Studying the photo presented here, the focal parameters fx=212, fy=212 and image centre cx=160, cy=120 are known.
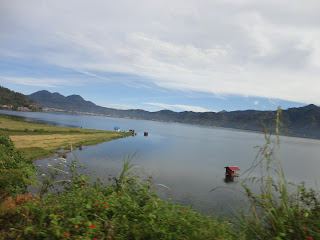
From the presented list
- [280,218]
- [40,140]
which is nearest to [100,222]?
[280,218]

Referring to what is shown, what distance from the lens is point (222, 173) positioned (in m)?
32.8

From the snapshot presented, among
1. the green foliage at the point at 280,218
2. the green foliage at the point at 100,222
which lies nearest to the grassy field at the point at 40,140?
the green foliage at the point at 100,222

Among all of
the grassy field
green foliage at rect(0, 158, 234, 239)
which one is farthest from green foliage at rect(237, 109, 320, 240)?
the grassy field

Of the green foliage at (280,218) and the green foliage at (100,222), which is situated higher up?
the green foliage at (280,218)

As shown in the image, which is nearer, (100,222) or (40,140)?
(100,222)

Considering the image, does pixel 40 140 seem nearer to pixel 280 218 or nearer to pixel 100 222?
pixel 100 222

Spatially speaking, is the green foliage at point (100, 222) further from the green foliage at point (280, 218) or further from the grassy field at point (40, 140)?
the grassy field at point (40, 140)

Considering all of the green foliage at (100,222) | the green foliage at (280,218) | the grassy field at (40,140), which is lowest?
the grassy field at (40,140)

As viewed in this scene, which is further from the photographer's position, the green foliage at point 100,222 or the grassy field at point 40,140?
Answer: the grassy field at point 40,140

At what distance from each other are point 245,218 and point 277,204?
586 millimetres

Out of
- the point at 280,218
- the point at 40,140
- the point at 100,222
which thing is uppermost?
the point at 280,218

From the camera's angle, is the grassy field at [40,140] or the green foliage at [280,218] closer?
the green foliage at [280,218]

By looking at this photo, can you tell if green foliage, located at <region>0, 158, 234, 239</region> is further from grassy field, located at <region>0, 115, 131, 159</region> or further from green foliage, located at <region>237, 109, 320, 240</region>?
grassy field, located at <region>0, 115, 131, 159</region>

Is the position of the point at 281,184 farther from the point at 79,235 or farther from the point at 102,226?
the point at 79,235
